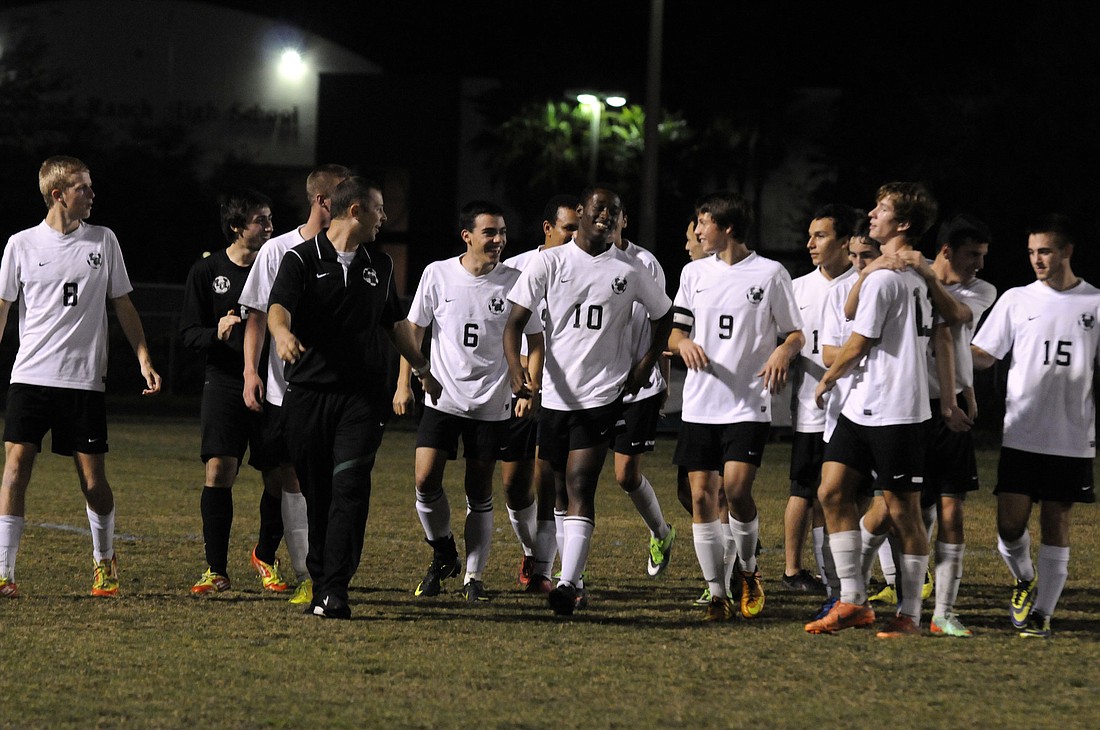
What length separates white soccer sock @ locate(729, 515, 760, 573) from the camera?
812 centimetres

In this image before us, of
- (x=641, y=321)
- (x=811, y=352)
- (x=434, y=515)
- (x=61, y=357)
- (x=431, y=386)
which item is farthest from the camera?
(x=811, y=352)

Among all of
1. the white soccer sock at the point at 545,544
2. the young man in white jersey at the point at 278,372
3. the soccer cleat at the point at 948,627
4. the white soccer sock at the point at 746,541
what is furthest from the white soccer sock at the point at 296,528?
the soccer cleat at the point at 948,627

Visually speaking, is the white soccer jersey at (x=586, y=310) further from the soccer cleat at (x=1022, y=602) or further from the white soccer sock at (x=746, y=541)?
the soccer cleat at (x=1022, y=602)

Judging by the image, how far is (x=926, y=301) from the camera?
288 inches

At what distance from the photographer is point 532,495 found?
919cm

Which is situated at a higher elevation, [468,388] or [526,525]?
[468,388]

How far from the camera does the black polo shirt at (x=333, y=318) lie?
757 centimetres

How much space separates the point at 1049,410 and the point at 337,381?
3456 mm

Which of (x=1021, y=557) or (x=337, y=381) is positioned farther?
(x=1021, y=557)

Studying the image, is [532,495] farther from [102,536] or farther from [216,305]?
[102,536]

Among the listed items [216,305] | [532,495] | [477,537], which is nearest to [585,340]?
[477,537]

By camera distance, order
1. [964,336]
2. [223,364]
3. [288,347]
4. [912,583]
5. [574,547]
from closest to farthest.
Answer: [288,347] → [912,583] → [964,336] → [574,547] → [223,364]

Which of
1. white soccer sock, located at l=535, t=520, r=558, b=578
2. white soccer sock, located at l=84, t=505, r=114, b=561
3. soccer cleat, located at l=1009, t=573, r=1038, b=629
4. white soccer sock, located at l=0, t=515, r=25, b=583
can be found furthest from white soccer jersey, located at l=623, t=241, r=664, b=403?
white soccer sock, located at l=0, t=515, r=25, b=583

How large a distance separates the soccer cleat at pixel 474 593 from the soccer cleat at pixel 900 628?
7.06ft
